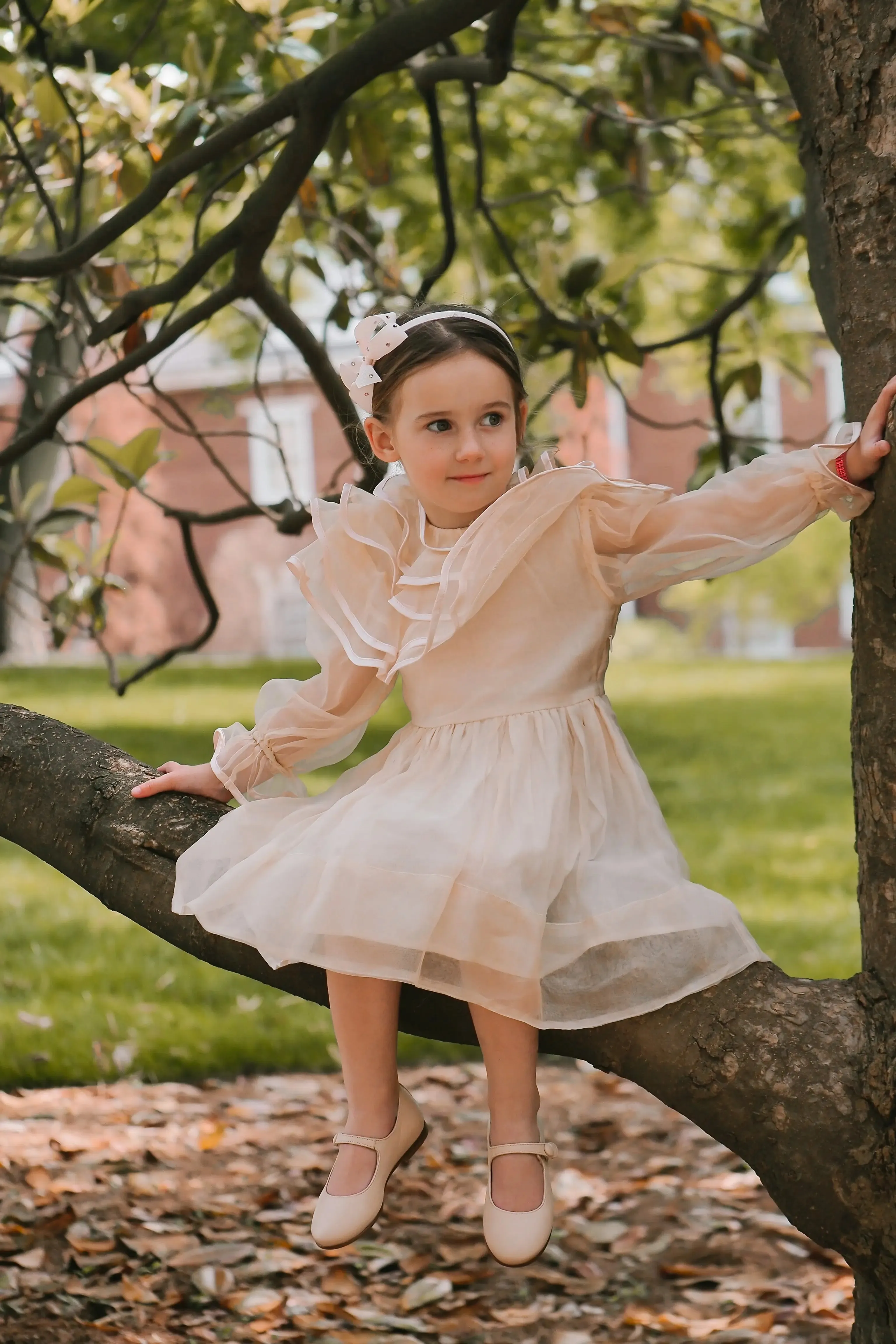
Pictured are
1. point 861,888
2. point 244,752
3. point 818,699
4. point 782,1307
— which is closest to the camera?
point 861,888

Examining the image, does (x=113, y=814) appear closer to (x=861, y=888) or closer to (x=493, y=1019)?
(x=493, y=1019)

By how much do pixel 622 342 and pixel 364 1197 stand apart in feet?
6.75

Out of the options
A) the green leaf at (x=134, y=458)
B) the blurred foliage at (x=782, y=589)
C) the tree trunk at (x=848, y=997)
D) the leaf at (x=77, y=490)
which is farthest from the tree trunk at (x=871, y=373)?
the blurred foliage at (x=782, y=589)

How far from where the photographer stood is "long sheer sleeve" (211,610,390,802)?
7.08 feet

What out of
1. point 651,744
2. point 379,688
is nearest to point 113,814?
point 379,688

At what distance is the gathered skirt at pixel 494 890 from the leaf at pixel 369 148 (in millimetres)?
2047

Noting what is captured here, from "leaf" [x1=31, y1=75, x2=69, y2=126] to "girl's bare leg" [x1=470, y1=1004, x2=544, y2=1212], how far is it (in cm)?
216

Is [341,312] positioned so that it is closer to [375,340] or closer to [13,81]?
[13,81]

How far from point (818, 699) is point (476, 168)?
6.63 meters

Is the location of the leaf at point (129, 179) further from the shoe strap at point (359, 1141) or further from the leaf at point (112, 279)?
the shoe strap at point (359, 1141)

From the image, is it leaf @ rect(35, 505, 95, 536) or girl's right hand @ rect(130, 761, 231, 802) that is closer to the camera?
girl's right hand @ rect(130, 761, 231, 802)

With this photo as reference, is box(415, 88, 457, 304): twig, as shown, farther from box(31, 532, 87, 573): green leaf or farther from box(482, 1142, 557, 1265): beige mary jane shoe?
box(482, 1142, 557, 1265): beige mary jane shoe

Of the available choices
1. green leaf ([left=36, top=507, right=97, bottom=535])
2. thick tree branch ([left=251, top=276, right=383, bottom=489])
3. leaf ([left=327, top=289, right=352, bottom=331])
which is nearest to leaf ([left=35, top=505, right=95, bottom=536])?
green leaf ([left=36, top=507, right=97, bottom=535])

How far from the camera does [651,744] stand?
782cm
